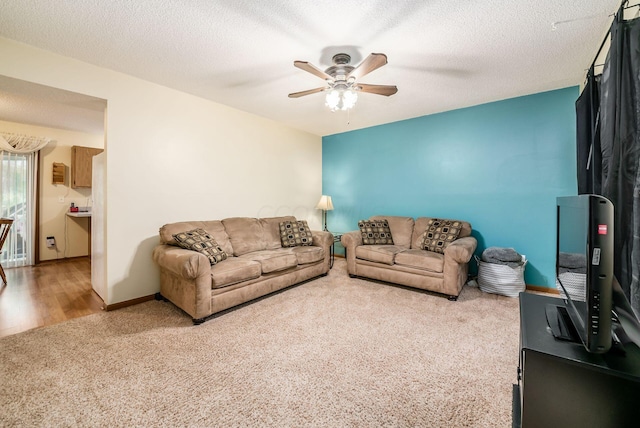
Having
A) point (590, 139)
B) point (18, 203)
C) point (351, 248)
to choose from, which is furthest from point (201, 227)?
point (590, 139)

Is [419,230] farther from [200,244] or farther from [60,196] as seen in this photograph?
[60,196]

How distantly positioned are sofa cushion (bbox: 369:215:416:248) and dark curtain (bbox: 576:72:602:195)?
6.63 ft

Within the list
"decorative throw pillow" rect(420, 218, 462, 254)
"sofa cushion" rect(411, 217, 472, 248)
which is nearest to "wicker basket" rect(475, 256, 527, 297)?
"decorative throw pillow" rect(420, 218, 462, 254)

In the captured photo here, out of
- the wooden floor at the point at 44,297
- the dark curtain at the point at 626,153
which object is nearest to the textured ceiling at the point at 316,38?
the dark curtain at the point at 626,153

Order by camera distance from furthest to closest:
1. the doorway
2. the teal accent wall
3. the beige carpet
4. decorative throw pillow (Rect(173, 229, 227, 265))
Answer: the doorway → the teal accent wall → decorative throw pillow (Rect(173, 229, 227, 265)) → the beige carpet

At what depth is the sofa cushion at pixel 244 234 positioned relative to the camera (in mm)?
3656

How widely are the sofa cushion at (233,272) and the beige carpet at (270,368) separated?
0.36 m

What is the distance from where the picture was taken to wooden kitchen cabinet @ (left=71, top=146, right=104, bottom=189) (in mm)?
5086

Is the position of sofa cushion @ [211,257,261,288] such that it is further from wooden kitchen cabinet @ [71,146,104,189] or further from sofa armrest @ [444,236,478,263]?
wooden kitchen cabinet @ [71,146,104,189]

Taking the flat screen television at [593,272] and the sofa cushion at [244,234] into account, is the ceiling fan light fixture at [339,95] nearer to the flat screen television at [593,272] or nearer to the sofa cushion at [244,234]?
the flat screen television at [593,272]

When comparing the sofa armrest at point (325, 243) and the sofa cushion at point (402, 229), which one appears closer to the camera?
the sofa armrest at point (325, 243)

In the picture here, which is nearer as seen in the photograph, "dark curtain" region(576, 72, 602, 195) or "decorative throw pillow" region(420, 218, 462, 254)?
"dark curtain" region(576, 72, 602, 195)

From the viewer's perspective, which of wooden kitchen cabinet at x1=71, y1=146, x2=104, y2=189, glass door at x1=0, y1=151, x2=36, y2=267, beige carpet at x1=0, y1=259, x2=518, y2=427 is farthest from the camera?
wooden kitchen cabinet at x1=71, y1=146, x2=104, y2=189

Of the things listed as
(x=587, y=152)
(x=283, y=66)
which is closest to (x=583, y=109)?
(x=587, y=152)
